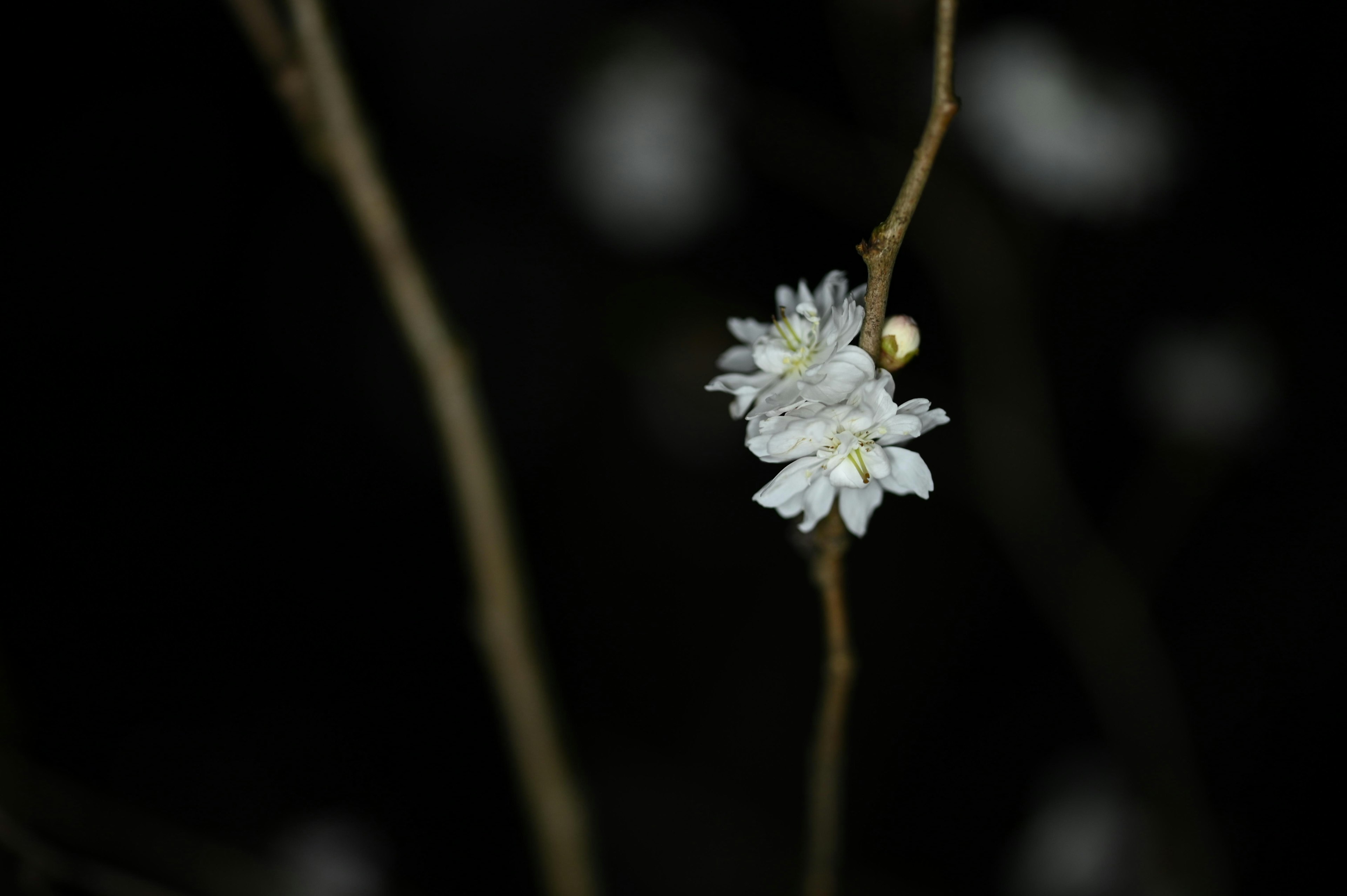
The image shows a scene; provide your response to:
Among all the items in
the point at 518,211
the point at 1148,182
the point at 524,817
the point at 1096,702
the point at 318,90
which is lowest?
the point at 1096,702

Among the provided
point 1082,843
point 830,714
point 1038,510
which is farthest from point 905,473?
point 1082,843

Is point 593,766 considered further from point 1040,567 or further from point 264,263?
point 264,263

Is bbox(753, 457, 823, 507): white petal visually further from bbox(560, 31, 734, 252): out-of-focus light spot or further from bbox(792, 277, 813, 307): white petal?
bbox(560, 31, 734, 252): out-of-focus light spot

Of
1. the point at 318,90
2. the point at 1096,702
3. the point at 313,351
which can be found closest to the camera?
the point at 318,90

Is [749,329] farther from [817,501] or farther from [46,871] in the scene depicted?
[46,871]

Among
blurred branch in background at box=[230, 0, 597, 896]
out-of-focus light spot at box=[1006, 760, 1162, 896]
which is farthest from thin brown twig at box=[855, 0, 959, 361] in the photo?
out-of-focus light spot at box=[1006, 760, 1162, 896]

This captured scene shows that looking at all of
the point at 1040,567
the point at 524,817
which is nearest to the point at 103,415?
the point at 524,817

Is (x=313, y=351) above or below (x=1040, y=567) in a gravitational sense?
above
